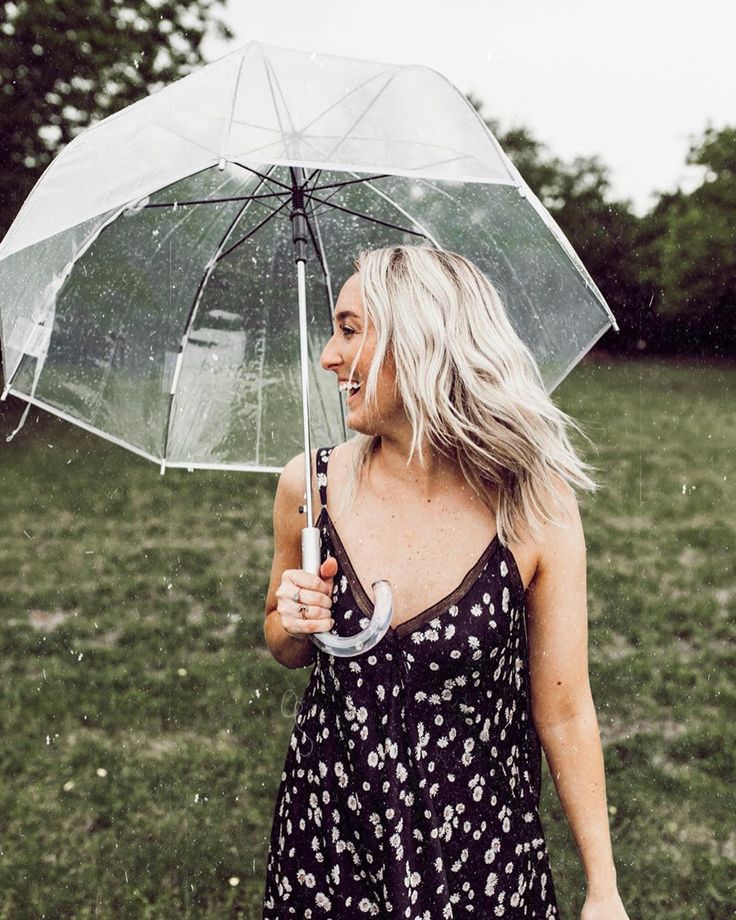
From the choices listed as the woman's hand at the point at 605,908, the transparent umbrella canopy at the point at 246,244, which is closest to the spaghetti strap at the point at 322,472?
the transparent umbrella canopy at the point at 246,244

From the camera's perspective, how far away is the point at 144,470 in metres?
10.5

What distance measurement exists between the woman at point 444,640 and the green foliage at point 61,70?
1236 centimetres

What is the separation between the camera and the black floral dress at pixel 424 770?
5.95 ft

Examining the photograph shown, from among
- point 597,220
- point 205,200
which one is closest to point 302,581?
point 205,200

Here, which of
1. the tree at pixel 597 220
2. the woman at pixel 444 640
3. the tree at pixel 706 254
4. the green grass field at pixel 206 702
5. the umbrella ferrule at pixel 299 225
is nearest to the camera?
the woman at pixel 444 640

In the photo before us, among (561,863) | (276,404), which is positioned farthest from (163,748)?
(276,404)

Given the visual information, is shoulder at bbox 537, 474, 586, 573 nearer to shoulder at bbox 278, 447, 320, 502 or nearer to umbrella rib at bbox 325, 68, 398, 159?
shoulder at bbox 278, 447, 320, 502

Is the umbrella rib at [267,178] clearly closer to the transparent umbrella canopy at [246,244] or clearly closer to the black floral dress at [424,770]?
the transparent umbrella canopy at [246,244]

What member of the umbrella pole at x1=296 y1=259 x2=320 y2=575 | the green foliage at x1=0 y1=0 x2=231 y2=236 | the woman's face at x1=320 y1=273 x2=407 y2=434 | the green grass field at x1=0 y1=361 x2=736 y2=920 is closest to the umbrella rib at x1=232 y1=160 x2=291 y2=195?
the umbrella pole at x1=296 y1=259 x2=320 y2=575

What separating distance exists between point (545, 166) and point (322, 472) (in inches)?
1197

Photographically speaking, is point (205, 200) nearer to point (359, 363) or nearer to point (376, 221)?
point (376, 221)

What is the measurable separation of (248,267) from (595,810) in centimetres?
184

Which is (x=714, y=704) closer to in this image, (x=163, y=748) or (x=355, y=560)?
(x=163, y=748)

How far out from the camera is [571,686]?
75.8 inches
